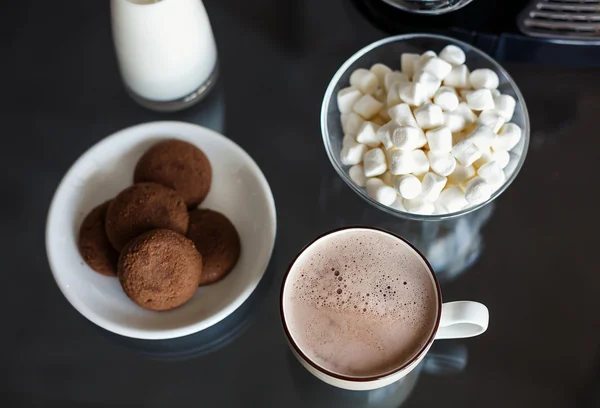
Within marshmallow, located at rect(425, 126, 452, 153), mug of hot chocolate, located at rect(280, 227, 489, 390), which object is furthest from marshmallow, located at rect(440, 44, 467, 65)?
mug of hot chocolate, located at rect(280, 227, 489, 390)

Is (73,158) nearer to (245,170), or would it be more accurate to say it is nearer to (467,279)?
(245,170)

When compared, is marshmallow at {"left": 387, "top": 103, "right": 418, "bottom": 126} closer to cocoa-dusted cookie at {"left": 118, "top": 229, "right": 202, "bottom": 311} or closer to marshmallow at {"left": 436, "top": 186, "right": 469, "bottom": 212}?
marshmallow at {"left": 436, "top": 186, "right": 469, "bottom": 212}

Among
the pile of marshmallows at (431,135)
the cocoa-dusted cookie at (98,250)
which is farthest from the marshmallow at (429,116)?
the cocoa-dusted cookie at (98,250)

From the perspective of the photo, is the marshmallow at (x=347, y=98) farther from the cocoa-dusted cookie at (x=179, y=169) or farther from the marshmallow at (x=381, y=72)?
the cocoa-dusted cookie at (x=179, y=169)

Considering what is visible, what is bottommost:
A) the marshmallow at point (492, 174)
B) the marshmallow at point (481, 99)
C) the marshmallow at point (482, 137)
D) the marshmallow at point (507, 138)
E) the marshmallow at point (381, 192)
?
the marshmallow at point (381, 192)

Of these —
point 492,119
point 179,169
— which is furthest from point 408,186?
point 179,169
